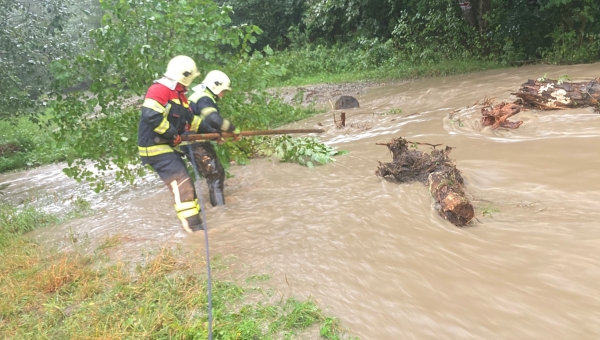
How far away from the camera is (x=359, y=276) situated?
3.33m

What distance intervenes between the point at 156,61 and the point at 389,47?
15.4m

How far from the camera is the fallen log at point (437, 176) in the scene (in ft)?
13.4

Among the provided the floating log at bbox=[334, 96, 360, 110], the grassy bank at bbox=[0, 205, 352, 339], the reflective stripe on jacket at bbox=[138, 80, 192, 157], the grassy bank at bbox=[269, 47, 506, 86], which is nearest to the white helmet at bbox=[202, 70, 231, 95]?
the reflective stripe on jacket at bbox=[138, 80, 192, 157]

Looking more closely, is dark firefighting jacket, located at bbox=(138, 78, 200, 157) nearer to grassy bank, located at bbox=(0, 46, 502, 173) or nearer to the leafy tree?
grassy bank, located at bbox=(0, 46, 502, 173)

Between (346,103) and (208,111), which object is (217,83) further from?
(346,103)

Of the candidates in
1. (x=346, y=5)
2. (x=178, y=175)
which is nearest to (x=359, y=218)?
(x=178, y=175)

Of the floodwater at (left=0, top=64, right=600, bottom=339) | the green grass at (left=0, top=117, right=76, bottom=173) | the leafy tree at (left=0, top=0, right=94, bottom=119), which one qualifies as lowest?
the floodwater at (left=0, top=64, right=600, bottom=339)

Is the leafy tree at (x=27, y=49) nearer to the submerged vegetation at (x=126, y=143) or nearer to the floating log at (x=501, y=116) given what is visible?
the submerged vegetation at (x=126, y=143)

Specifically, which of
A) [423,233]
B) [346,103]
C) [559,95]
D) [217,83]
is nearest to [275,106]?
[217,83]

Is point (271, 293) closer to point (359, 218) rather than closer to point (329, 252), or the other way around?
point (329, 252)

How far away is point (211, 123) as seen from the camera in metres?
4.93

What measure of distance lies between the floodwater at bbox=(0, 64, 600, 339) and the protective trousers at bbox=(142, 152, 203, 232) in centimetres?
21

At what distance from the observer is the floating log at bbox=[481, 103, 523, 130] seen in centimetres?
716

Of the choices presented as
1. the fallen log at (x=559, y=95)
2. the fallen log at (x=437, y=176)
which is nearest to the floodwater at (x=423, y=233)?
Result: the fallen log at (x=437, y=176)
